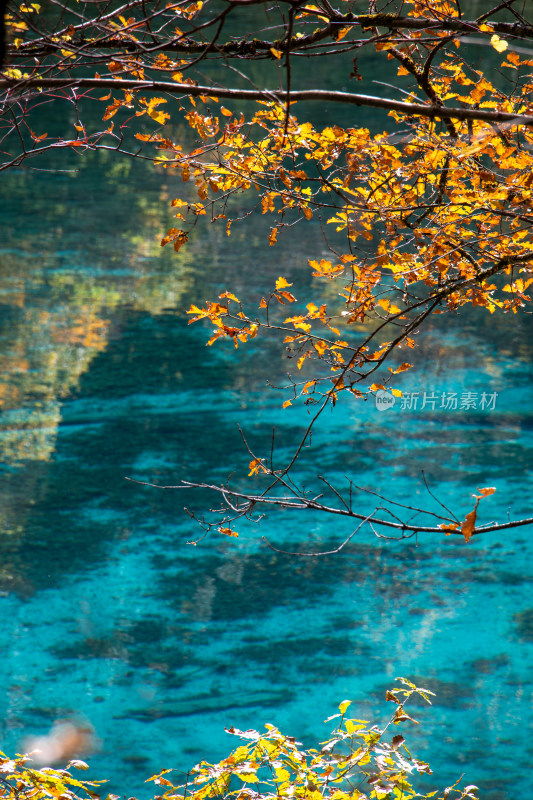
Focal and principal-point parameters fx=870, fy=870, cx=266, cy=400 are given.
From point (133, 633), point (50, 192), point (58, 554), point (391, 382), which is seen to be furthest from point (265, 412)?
point (50, 192)

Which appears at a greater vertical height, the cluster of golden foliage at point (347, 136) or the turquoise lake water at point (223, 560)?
the cluster of golden foliage at point (347, 136)

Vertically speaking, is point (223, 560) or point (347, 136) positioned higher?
point (347, 136)

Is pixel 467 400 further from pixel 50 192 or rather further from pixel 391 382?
pixel 50 192

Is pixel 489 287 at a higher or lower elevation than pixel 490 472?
higher

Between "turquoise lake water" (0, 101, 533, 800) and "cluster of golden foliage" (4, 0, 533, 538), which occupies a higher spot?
"cluster of golden foliage" (4, 0, 533, 538)

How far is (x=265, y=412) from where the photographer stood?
581 centimetres

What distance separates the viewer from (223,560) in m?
4.45

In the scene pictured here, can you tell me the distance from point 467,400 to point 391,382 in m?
0.56

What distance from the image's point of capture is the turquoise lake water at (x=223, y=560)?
3408 millimetres

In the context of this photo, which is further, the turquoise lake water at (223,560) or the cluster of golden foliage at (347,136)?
the turquoise lake water at (223,560)

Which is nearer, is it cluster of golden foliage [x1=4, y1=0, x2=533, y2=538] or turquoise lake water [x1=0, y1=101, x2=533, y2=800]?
cluster of golden foliage [x1=4, y1=0, x2=533, y2=538]

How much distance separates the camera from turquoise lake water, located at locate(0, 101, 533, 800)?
11.2ft

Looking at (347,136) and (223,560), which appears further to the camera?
(223,560)

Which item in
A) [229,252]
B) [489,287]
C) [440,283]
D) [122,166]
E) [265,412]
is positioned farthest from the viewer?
[122,166]
